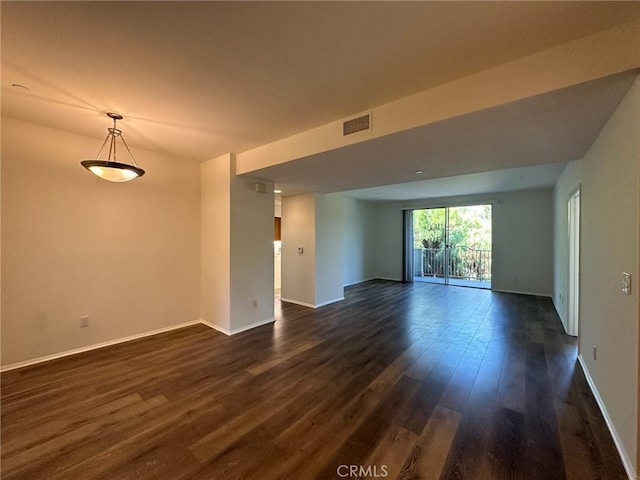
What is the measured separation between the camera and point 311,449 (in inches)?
70.1

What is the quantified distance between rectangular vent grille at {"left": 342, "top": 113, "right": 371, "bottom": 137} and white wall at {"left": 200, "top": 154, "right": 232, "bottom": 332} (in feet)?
6.37

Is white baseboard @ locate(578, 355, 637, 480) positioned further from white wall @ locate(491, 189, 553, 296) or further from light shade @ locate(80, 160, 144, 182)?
white wall @ locate(491, 189, 553, 296)

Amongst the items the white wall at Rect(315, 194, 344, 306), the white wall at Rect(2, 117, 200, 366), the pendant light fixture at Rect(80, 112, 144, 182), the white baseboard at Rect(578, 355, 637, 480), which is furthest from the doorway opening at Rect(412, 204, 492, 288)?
the pendant light fixture at Rect(80, 112, 144, 182)

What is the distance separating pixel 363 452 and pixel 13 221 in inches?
157

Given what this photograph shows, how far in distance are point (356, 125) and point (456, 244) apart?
277 inches

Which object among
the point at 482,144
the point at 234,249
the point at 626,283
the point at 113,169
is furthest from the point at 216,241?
the point at 626,283

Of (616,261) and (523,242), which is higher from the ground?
(523,242)

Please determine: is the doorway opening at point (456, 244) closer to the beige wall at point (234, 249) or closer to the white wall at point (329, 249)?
the white wall at point (329, 249)

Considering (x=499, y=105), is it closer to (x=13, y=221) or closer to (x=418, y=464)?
(x=418, y=464)

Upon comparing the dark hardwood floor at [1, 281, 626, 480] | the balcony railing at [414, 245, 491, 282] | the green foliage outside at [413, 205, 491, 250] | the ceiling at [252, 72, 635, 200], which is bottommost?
the dark hardwood floor at [1, 281, 626, 480]

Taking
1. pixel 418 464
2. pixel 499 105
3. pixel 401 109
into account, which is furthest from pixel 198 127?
pixel 418 464

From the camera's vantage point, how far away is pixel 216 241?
407cm

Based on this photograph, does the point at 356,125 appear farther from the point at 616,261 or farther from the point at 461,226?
the point at 461,226

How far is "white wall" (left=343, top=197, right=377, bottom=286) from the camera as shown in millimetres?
7875
